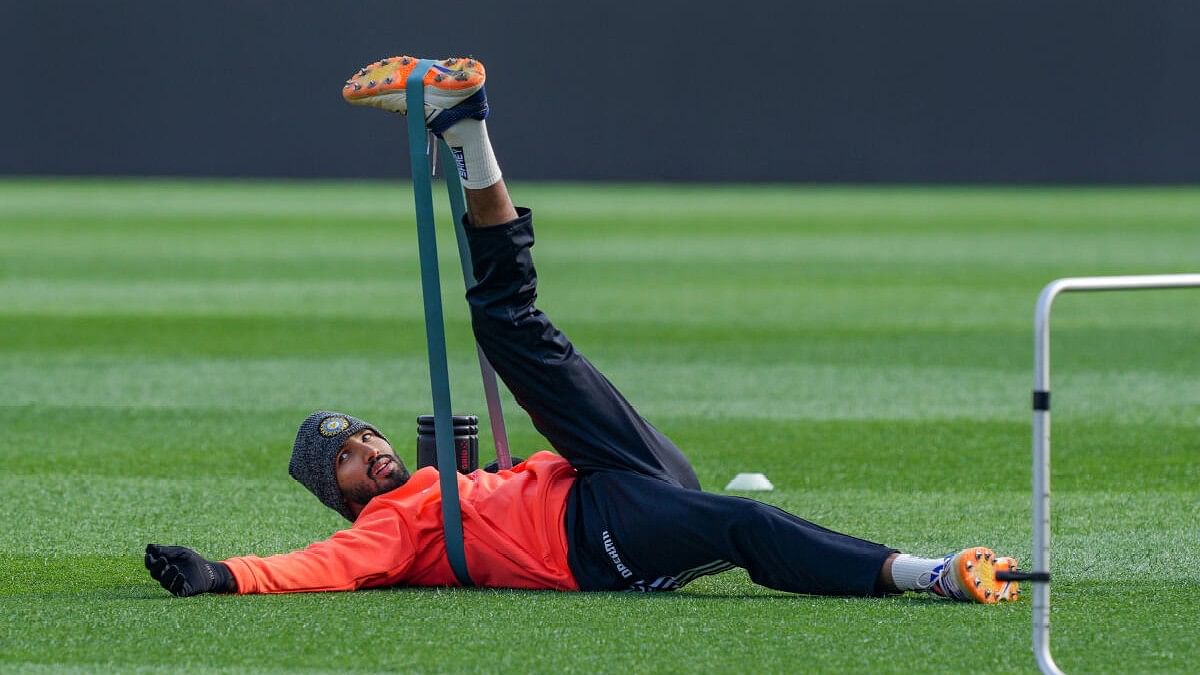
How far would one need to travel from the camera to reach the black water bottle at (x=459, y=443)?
654cm

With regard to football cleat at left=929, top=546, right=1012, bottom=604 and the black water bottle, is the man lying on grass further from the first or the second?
the black water bottle

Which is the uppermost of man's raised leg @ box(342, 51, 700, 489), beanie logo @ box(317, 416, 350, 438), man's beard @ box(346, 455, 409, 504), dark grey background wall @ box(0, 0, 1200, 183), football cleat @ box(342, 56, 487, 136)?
dark grey background wall @ box(0, 0, 1200, 183)

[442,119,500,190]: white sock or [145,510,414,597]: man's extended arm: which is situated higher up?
[442,119,500,190]: white sock

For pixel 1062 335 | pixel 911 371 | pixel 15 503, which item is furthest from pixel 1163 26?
pixel 15 503

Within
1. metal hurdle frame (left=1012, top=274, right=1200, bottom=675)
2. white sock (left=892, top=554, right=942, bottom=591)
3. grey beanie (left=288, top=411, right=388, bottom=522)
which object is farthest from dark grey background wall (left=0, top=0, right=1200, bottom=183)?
→ metal hurdle frame (left=1012, top=274, right=1200, bottom=675)

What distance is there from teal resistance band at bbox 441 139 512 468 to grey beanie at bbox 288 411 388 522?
46cm

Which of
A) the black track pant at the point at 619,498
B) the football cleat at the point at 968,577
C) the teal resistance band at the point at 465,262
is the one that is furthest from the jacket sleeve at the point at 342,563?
the football cleat at the point at 968,577

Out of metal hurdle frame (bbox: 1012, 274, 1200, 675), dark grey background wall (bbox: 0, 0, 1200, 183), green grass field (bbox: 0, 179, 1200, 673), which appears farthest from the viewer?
dark grey background wall (bbox: 0, 0, 1200, 183)

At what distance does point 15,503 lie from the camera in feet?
25.2

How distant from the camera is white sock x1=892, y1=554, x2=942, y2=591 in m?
5.62

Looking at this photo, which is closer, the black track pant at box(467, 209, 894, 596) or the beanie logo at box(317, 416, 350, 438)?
the black track pant at box(467, 209, 894, 596)

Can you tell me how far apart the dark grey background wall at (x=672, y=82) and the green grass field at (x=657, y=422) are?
39.9ft

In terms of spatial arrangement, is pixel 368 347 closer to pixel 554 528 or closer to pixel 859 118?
pixel 554 528

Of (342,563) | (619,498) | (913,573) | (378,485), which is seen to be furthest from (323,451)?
(913,573)
